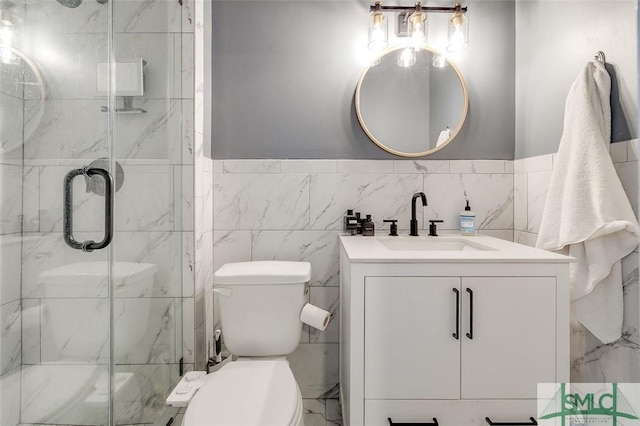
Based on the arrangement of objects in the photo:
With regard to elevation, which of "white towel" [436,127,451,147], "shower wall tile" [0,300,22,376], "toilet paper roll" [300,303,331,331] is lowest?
"toilet paper roll" [300,303,331,331]

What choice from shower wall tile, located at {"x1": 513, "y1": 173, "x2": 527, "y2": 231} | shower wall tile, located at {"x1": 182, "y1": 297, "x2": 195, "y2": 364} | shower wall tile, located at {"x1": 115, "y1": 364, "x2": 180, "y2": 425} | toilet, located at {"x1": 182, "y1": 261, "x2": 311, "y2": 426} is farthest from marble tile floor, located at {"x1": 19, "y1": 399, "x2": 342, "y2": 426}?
shower wall tile, located at {"x1": 513, "y1": 173, "x2": 527, "y2": 231}

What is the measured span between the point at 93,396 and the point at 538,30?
2394 mm

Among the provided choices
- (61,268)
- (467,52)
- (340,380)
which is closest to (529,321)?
(340,380)

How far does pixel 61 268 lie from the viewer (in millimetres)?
1091

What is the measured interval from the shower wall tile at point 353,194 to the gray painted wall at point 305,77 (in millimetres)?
123

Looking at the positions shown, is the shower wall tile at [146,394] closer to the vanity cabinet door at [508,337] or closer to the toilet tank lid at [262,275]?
the toilet tank lid at [262,275]

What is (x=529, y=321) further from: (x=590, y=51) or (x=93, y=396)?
(x=93, y=396)

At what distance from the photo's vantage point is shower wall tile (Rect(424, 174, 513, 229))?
1.89 m

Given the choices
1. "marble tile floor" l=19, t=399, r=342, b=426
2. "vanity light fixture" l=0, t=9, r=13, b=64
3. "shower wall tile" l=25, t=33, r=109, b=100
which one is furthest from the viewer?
"marble tile floor" l=19, t=399, r=342, b=426

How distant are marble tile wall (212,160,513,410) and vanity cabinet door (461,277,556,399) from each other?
27.9 inches

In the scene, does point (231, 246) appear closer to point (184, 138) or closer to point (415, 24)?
point (184, 138)

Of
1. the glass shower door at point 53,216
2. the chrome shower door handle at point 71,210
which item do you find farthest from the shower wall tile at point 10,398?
the chrome shower door handle at point 71,210

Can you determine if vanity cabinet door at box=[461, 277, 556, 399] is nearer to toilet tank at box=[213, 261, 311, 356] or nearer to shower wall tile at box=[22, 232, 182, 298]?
toilet tank at box=[213, 261, 311, 356]

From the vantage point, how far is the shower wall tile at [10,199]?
941 millimetres
